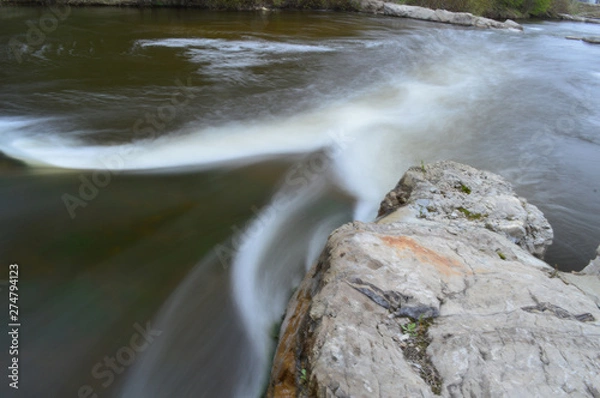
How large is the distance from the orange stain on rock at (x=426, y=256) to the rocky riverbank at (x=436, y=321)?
0.01 metres

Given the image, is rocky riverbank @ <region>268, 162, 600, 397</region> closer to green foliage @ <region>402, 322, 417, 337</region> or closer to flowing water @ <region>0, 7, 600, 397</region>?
green foliage @ <region>402, 322, 417, 337</region>

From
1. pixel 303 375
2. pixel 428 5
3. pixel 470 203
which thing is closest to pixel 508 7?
pixel 428 5

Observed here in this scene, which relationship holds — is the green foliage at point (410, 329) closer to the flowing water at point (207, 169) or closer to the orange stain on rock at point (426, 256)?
the orange stain on rock at point (426, 256)

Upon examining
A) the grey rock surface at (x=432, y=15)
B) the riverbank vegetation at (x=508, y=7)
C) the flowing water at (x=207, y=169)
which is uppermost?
the riverbank vegetation at (x=508, y=7)

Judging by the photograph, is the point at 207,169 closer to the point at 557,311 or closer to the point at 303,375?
the point at 303,375

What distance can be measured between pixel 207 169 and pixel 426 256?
3.84 m

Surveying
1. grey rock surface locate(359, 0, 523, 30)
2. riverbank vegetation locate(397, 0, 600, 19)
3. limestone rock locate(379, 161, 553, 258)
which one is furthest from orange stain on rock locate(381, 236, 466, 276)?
riverbank vegetation locate(397, 0, 600, 19)

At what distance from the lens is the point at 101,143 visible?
6496 millimetres

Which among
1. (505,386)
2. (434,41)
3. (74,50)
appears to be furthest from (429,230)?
(434,41)

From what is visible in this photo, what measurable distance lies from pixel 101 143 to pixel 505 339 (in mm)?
6293

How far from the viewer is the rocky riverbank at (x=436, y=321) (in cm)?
234

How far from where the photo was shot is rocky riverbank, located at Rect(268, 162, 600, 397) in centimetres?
234

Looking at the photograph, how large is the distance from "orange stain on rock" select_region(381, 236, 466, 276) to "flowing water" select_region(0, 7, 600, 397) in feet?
4.42

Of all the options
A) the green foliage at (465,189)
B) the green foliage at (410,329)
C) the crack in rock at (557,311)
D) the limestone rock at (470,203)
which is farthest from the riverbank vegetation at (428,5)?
the crack in rock at (557,311)
